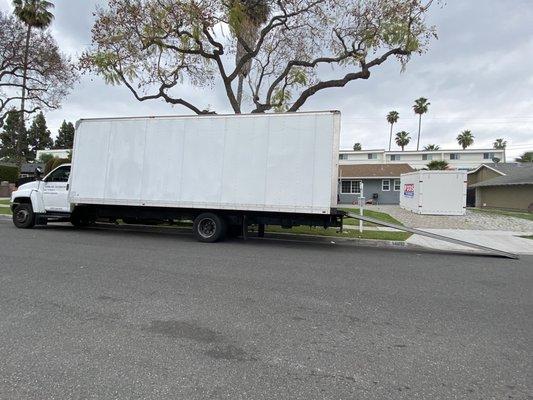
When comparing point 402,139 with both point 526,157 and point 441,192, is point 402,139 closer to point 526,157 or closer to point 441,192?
point 526,157

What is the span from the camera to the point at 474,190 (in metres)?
44.0

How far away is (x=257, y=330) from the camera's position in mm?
4586

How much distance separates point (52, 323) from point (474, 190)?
46261 mm

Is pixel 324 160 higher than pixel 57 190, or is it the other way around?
pixel 324 160

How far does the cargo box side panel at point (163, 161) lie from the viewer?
12109mm

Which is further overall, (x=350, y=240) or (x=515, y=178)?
(x=515, y=178)

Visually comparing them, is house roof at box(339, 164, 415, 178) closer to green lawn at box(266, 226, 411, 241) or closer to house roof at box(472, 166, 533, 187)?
A: house roof at box(472, 166, 533, 187)

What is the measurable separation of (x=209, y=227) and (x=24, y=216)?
6.77 meters

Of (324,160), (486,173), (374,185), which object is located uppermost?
(486,173)

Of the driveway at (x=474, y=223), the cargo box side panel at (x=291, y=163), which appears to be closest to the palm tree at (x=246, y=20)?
the cargo box side panel at (x=291, y=163)

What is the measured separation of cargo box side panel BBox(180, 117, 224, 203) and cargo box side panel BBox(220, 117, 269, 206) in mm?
212

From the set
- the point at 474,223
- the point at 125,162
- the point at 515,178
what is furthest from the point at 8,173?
the point at 515,178

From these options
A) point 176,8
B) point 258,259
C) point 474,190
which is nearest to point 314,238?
point 258,259

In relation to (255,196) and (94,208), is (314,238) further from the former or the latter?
(94,208)
